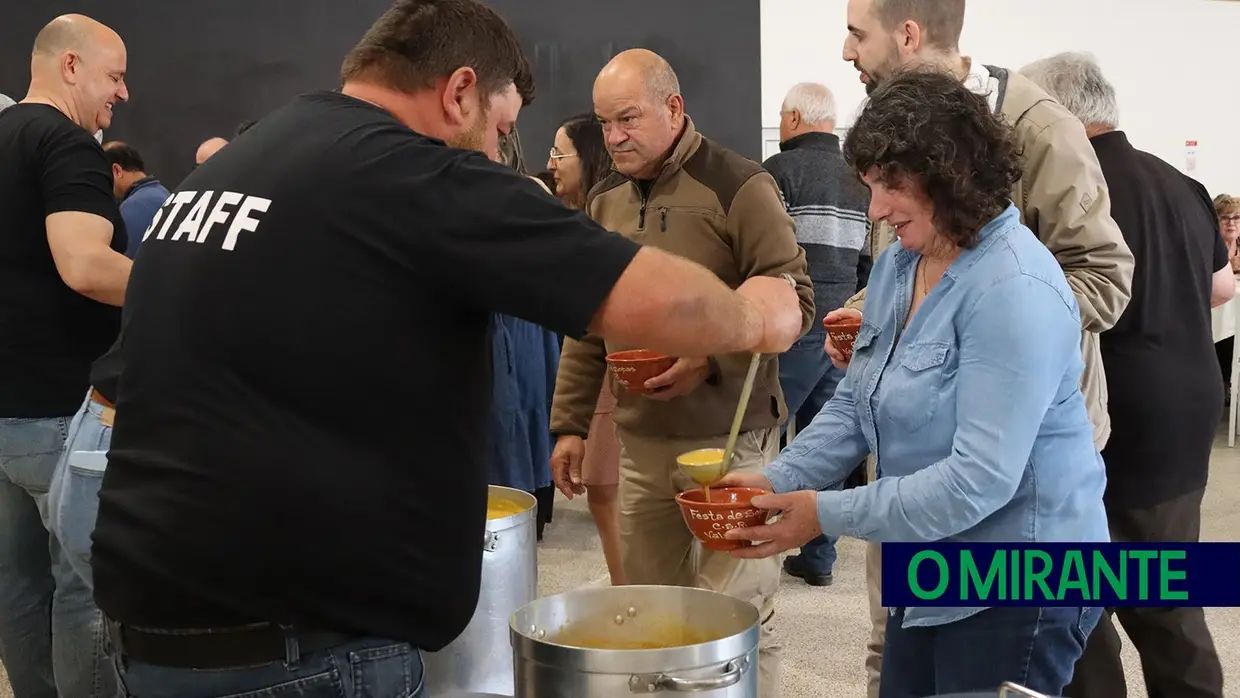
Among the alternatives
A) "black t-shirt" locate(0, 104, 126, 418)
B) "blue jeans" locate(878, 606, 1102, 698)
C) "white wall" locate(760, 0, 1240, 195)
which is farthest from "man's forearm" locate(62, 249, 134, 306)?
"white wall" locate(760, 0, 1240, 195)

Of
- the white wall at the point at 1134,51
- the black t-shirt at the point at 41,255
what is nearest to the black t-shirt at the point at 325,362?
the black t-shirt at the point at 41,255

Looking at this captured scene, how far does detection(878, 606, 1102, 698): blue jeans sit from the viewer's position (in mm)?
1603

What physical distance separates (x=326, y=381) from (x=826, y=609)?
281 cm

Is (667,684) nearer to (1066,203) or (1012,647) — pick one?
(1012,647)

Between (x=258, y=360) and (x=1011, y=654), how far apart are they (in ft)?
3.51

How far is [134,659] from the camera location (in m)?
1.36

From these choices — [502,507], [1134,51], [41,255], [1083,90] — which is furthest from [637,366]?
[1134,51]

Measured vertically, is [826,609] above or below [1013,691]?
below

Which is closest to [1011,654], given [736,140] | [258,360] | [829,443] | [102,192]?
[829,443]

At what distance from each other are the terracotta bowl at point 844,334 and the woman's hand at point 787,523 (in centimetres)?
52

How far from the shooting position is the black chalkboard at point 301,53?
5.90m

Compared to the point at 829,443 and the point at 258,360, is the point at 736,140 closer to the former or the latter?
the point at 829,443

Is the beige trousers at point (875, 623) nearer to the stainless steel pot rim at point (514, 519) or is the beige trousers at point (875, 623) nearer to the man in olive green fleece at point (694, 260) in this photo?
the man in olive green fleece at point (694, 260)

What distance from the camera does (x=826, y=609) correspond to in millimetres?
3756
